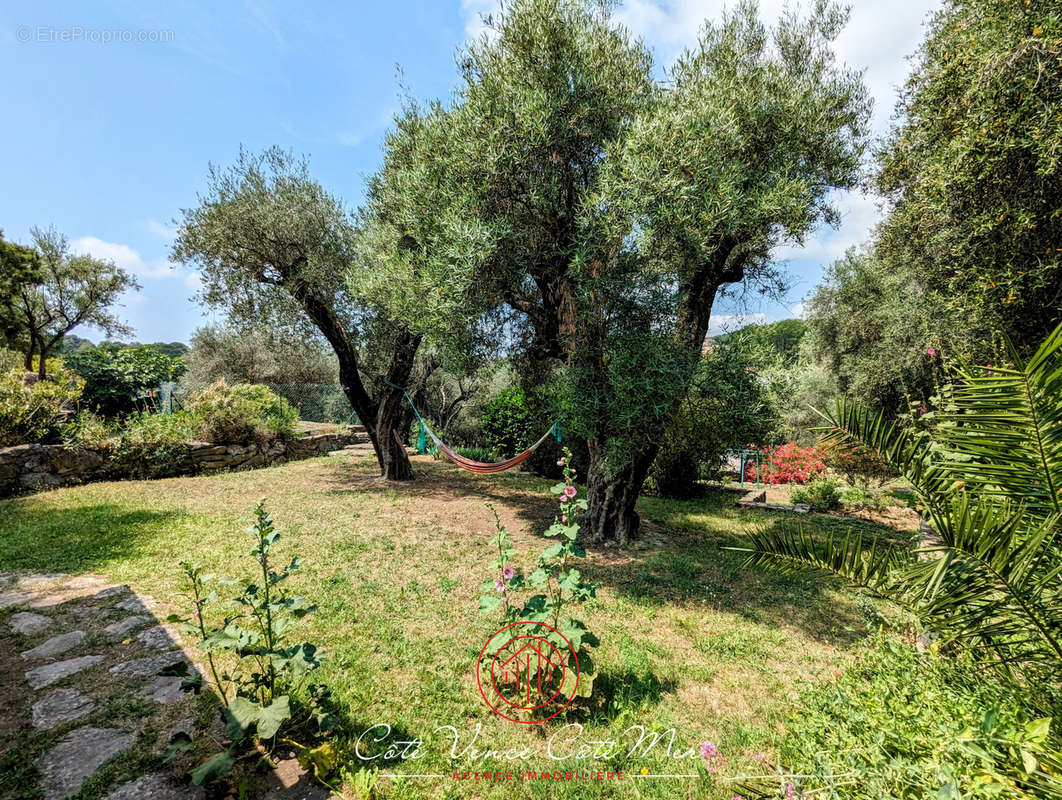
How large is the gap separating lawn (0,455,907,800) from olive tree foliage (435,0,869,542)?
1578 millimetres

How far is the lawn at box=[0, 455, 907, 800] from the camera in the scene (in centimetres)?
236

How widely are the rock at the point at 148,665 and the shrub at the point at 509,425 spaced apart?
859cm

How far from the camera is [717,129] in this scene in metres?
4.39

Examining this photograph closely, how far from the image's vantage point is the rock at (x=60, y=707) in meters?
2.20

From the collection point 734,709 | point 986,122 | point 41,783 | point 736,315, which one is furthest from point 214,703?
point 986,122

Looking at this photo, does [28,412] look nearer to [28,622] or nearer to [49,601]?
[49,601]

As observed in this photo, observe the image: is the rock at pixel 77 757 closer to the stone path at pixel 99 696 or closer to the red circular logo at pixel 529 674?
the stone path at pixel 99 696

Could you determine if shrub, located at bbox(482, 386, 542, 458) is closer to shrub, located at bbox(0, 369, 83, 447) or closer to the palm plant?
shrub, located at bbox(0, 369, 83, 447)

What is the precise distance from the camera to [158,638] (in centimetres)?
301

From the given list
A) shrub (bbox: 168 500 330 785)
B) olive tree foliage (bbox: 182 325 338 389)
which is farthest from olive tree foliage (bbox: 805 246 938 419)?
olive tree foliage (bbox: 182 325 338 389)

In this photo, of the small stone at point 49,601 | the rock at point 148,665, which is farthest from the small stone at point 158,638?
the small stone at point 49,601

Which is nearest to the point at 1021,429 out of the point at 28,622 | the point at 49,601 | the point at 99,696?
the point at 99,696

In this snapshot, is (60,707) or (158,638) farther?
(158,638)

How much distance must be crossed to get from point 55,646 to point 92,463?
6559mm
